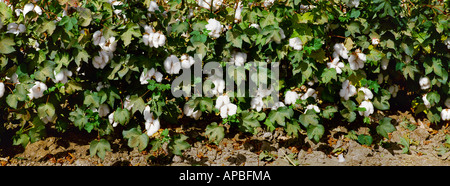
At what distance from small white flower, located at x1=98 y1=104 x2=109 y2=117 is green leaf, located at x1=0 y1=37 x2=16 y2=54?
25.9 inches

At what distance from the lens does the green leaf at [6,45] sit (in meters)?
2.46

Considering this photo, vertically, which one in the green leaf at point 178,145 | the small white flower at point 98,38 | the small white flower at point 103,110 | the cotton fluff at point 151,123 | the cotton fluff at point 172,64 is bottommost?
the green leaf at point 178,145

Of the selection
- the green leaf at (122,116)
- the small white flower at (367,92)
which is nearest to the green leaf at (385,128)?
the small white flower at (367,92)

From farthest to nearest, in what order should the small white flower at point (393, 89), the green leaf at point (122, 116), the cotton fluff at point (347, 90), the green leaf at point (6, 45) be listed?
the small white flower at point (393, 89) < the cotton fluff at point (347, 90) < the green leaf at point (122, 116) < the green leaf at point (6, 45)

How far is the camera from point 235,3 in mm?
2881

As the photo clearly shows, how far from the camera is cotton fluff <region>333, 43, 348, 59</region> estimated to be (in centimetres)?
284

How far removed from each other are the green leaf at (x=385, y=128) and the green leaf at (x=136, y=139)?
172 centimetres

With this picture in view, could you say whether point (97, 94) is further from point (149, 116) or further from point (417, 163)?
point (417, 163)

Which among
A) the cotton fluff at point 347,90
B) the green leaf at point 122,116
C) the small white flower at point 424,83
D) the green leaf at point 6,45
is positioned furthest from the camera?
the small white flower at point 424,83

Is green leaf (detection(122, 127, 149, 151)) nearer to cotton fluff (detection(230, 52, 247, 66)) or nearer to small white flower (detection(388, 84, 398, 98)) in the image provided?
cotton fluff (detection(230, 52, 247, 66))

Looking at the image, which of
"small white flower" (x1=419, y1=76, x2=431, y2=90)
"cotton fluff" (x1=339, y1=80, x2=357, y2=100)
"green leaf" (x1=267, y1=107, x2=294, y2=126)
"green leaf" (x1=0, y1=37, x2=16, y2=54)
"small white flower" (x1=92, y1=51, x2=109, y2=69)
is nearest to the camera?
"green leaf" (x1=0, y1=37, x2=16, y2=54)

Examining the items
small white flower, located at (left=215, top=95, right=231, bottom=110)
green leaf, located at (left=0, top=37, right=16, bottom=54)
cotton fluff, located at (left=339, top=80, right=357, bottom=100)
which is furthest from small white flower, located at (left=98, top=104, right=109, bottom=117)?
cotton fluff, located at (left=339, top=80, right=357, bottom=100)

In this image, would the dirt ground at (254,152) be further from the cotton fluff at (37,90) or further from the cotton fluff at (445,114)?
the cotton fluff at (37,90)

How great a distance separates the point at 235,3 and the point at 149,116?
3.35 ft
